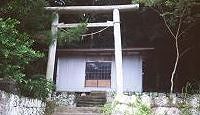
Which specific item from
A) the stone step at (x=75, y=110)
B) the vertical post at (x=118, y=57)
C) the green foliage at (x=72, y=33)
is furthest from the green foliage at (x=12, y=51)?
the vertical post at (x=118, y=57)

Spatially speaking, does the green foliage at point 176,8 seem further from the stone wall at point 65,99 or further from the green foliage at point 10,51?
the green foliage at point 10,51

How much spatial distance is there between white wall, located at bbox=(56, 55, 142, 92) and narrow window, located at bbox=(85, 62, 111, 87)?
227 mm

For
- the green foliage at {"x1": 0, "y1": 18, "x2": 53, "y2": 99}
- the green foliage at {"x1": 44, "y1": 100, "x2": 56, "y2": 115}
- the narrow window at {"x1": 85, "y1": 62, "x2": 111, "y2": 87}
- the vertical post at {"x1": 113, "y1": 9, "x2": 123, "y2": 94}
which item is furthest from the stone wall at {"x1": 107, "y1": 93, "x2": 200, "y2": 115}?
the narrow window at {"x1": 85, "y1": 62, "x2": 111, "y2": 87}

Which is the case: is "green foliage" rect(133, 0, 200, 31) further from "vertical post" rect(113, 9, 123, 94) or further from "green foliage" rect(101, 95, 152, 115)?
"green foliage" rect(101, 95, 152, 115)

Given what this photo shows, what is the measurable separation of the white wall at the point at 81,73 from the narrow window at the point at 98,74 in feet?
0.75

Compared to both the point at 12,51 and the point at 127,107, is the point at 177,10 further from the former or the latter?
the point at 12,51

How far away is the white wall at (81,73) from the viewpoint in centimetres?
1959

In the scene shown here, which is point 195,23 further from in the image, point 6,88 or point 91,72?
point 6,88

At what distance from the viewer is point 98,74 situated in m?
19.8

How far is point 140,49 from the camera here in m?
19.1

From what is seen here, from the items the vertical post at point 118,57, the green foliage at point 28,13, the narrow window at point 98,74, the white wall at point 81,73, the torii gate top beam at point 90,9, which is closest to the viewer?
the green foliage at point 28,13

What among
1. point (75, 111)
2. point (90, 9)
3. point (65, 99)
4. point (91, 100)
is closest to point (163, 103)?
point (75, 111)

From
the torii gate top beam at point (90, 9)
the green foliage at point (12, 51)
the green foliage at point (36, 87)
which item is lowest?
the green foliage at point (36, 87)

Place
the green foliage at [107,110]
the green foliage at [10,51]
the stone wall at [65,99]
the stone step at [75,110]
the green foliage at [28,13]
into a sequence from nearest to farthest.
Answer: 1. the green foliage at [10,51]
2. the green foliage at [28,13]
3. the green foliage at [107,110]
4. the stone step at [75,110]
5. the stone wall at [65,99]
